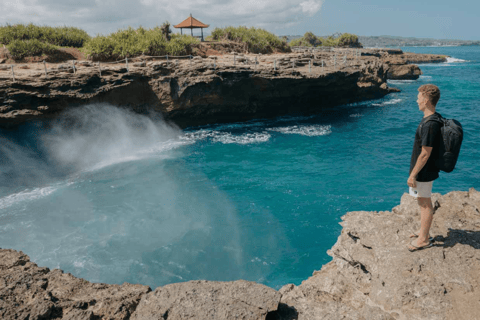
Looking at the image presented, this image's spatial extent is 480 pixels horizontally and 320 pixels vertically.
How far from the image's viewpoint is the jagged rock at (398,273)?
12.6 ft

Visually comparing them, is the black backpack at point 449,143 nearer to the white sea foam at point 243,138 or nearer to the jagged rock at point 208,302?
the jagged rock at point 208,302

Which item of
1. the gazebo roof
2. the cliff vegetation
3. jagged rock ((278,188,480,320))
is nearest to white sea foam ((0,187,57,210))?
the cliff vegetation

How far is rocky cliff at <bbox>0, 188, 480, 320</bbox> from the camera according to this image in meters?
3.57

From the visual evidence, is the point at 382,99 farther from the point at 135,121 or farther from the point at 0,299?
the point at 0,299

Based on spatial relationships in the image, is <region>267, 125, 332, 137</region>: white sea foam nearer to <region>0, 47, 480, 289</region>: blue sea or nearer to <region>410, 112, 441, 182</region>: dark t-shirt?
<region>0, 47, 480, 289</region>: blue sea

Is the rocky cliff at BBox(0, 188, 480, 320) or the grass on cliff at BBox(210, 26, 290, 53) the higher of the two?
the grass on cliff at BBox(210, 26, 290, 53)

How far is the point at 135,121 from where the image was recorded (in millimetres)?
23281

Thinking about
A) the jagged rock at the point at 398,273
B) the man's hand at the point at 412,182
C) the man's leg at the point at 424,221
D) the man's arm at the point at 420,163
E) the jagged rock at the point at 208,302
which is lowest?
the jagged rock at the point at 398,273

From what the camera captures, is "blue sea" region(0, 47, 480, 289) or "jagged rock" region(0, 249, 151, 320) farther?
"blue sea" region(0, 47, 480, 289)

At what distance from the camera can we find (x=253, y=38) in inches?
1491

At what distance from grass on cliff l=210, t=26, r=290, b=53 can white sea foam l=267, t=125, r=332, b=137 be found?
53.2ft

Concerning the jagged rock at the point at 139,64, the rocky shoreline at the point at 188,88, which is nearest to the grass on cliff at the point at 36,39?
the rocky shoreline at the point at 188,88

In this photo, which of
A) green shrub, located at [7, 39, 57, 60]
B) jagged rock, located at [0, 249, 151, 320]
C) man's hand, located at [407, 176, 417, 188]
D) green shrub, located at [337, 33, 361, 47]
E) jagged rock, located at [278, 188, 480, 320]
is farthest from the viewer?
green shrub, located at [337, 33, 361, 47]

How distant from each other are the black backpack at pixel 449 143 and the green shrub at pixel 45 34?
30.1 metres
